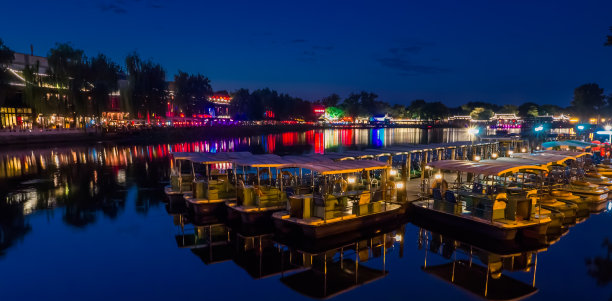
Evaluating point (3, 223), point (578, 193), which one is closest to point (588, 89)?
point (578, 193)

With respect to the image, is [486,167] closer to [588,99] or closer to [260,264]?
[260,264]

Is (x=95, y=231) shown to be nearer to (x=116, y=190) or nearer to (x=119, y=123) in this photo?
(x=116, y=190)

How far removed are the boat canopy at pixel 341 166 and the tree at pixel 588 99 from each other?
638 ft

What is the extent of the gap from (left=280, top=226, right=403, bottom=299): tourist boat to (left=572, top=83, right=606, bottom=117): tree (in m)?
196

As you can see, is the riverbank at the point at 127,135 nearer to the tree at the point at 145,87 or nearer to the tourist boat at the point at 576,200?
the tree at the point at 145,87

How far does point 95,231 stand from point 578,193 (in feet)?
90.1

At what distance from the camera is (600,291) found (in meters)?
12.2

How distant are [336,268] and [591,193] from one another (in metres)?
17.5

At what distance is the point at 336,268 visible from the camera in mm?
13086

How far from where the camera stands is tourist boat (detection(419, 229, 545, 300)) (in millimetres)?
11602

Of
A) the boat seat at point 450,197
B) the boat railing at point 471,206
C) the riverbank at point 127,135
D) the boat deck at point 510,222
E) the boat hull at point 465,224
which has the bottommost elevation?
the boat hull at point 465,224

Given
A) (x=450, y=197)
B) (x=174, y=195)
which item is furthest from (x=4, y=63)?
(x=450, y=197)

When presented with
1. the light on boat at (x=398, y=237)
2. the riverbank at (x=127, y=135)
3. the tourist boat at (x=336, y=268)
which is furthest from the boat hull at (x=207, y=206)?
the riverbank at (x=127, y=135)

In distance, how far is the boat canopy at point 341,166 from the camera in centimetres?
1602
